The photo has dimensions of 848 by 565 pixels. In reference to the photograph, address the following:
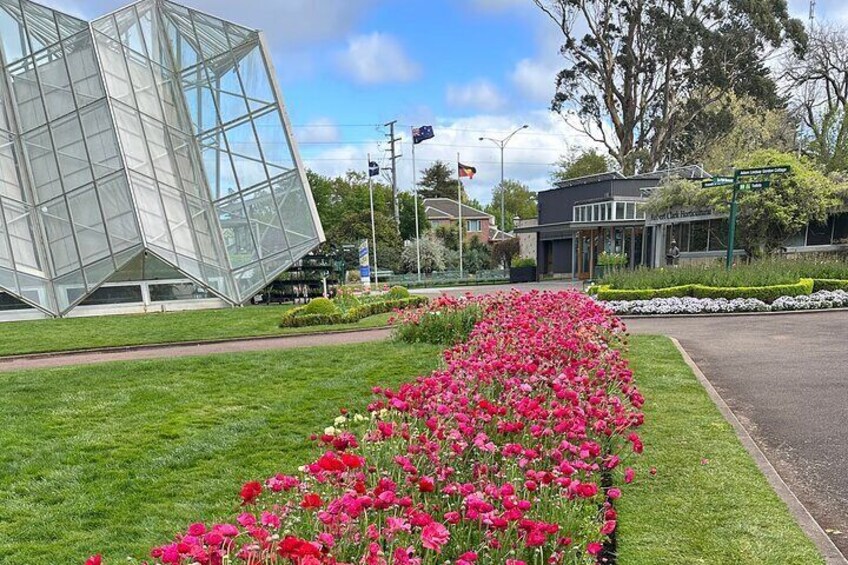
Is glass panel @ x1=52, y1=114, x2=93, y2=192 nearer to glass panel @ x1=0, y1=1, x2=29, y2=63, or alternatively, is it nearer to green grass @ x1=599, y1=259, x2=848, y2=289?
glass panel @ x1=0, y1=1, x2=29, y2=63

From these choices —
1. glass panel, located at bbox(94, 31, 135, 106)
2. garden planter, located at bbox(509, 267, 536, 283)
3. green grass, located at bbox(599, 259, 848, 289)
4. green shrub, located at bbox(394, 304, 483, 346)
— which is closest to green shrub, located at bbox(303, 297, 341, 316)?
green shrub, located at bbox(394, 304, 483, 346)

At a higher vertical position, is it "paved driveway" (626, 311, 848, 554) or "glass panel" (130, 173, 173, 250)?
"glass panel" (130, 173, 173, 250)

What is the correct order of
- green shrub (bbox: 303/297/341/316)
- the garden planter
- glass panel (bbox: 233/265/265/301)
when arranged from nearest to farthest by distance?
green shrub (bbox: 303/297/341/316), glass panel (bbox: 233/265/265/301), the garden planter

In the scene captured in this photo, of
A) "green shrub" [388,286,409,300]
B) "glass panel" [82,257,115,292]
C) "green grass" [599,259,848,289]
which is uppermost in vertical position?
"glass panel" [82,257,115,292]

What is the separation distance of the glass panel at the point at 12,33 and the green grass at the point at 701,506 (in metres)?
21.8

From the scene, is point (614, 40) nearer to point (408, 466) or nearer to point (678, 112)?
point (678, 112)

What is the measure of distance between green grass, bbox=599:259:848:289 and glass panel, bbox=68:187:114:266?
16015 millimetres

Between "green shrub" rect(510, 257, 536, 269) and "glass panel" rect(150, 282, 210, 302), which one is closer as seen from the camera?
"glass panel" rect(150, 282, 210, 302)

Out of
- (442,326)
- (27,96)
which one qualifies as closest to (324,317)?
(442,326)

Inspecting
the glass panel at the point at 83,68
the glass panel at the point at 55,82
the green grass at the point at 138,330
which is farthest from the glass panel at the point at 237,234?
the glass panel at the point at 55,82

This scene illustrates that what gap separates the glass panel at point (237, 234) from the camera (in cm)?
1856

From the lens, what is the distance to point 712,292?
1336cm

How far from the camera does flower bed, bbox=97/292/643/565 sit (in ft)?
5.16

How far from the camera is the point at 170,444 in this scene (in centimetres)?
441
